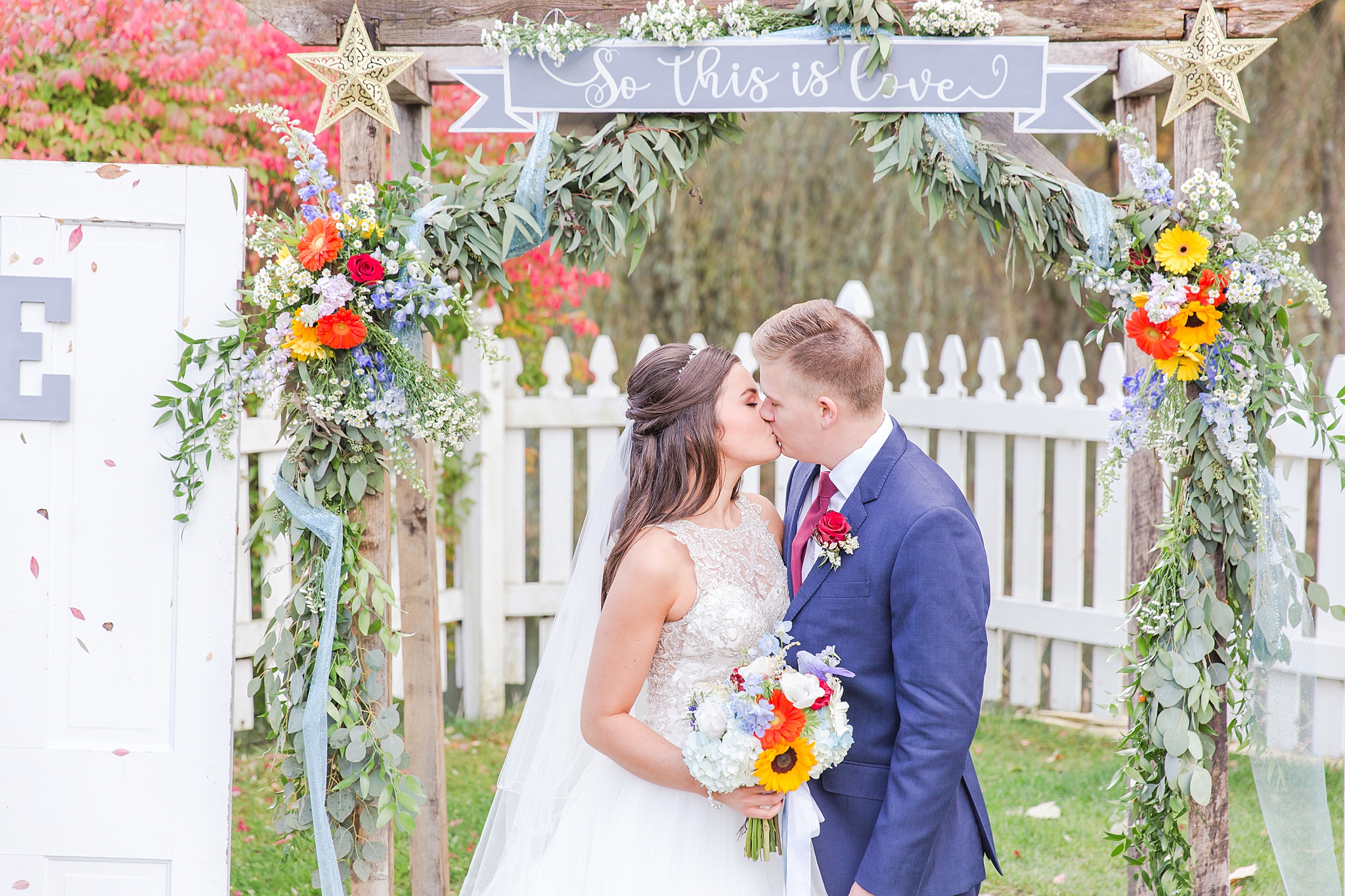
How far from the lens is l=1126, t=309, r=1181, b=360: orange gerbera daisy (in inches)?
103

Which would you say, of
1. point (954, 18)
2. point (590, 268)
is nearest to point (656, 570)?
point (590, 268)

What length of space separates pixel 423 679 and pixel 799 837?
1458 millimetres

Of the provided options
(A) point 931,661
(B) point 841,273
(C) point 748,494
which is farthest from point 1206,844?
(B) point 841,273

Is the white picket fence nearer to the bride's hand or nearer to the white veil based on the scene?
the white veil

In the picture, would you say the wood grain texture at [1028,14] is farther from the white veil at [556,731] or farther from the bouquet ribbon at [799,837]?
the bouquet ribbon at [799,837]

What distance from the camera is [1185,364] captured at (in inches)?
104

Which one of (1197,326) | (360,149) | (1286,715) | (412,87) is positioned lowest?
(1286,715)

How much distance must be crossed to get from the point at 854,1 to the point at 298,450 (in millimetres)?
1732

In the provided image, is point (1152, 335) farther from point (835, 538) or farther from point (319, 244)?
point (319, 244)

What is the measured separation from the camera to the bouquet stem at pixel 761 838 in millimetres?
2273

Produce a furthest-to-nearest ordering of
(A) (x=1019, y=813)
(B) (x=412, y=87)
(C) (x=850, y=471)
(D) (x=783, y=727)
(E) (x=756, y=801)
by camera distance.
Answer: (A) (x=1019, y=813) → (B) (x=412, y=87) → (C) (x=850, y=471) → (E) (x=756, y=801) → (D) (x=783, y=727)

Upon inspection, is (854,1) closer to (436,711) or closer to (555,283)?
(436,711)

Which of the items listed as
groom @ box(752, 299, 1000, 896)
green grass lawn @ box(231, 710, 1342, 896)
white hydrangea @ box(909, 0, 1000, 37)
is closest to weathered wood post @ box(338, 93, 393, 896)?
green grass lawn @ box(231, 710, 1342, 896)

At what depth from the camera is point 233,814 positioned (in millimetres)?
4246
